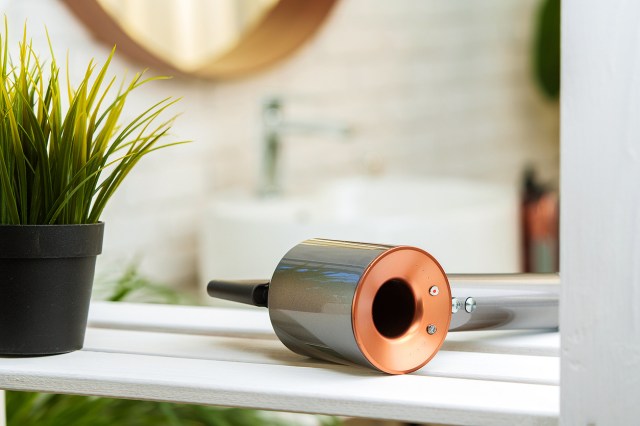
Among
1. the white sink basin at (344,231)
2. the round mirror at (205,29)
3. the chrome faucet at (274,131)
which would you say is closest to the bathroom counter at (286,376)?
the white sink basin at (344,231)

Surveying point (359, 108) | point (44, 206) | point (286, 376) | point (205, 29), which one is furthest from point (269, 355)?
point (359, 108)

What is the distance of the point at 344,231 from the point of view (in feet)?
5.19

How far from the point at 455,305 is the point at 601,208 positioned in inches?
7.1

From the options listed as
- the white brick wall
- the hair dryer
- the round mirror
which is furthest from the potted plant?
the round mirror

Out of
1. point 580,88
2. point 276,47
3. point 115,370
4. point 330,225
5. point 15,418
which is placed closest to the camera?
point 580,88

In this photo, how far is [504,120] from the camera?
9.70ft

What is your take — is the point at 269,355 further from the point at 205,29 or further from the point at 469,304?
the point at 205,29

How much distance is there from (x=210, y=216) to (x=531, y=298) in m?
1.08

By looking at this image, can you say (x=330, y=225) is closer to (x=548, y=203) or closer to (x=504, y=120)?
(x=548, y=203)

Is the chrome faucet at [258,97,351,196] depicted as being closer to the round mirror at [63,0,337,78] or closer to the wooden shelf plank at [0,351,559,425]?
the round mirror at [63,0,337,78]

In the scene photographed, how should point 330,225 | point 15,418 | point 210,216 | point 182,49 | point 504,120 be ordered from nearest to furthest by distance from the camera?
1. point 15,418
2. point 330,225
3. point 210,216
4. point 182,49
5. point 504,120

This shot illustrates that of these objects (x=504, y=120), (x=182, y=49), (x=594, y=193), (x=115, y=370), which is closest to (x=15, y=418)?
(x=115, y=370)

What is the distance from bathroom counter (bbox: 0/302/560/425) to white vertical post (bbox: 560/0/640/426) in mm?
36

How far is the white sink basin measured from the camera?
159 cm
